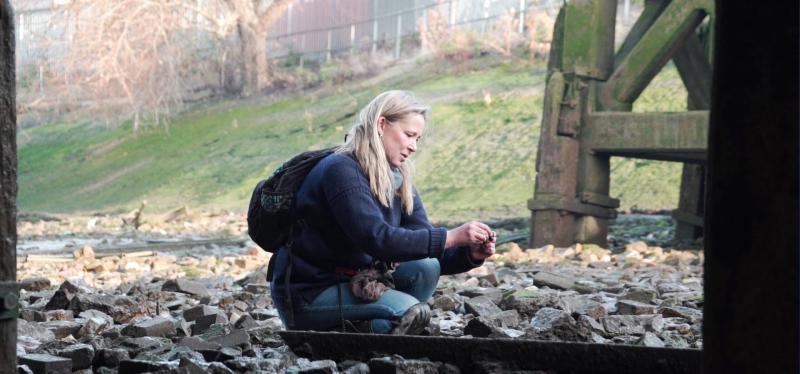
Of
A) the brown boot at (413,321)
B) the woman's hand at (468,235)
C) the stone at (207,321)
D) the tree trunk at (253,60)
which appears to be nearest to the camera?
the woman's hand at (468,235)

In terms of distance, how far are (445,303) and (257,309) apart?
1.06 meters

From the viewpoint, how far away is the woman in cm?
454

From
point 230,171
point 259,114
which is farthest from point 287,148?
point 259,114

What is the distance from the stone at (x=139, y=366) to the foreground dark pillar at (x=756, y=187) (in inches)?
82.9

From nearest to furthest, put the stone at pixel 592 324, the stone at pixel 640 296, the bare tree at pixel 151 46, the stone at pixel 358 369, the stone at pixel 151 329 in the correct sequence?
1. the stone at pixel 358 369
2. the stone at pixel 592 324
3. the stone at pixel 151 329
4. the stone at pixel 640 296
5. the bare tree at pixel 151 46

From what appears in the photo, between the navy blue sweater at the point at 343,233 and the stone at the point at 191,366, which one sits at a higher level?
the navy blue sweater at the point at 343,233

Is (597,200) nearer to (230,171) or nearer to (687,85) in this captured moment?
(687,85)

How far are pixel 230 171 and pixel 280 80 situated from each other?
8325 mm

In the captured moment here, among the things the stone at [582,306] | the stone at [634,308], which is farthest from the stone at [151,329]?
the stone at [634,308]

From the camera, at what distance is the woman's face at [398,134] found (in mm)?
4773

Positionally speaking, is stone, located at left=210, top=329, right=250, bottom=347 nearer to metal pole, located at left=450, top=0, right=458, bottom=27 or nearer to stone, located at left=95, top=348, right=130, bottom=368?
stone, located at left=95, top=348, right=130, bottom=368

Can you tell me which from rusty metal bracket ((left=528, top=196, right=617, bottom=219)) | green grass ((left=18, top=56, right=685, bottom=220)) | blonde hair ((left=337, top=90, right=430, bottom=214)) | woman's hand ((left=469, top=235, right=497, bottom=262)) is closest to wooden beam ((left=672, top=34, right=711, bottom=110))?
rusty metal bracket ((left=528, top=196, right=617, bottom=219))

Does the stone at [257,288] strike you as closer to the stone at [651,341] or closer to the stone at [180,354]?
the stone at [180,354]

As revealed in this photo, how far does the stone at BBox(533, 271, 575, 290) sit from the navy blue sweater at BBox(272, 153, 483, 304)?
3049 mm
